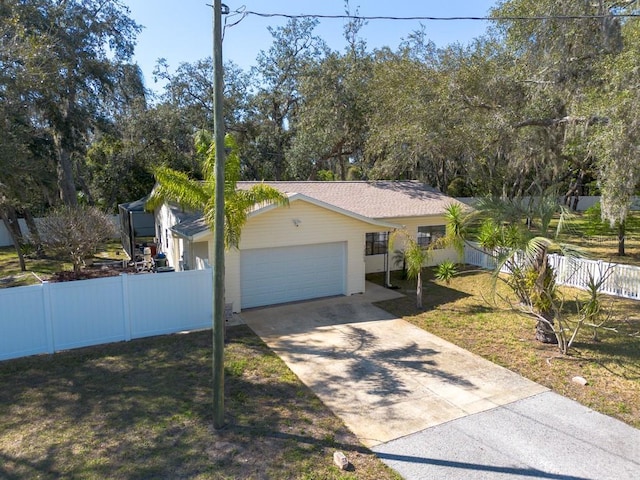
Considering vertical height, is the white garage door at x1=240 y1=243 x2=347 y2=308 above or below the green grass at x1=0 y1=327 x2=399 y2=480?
above

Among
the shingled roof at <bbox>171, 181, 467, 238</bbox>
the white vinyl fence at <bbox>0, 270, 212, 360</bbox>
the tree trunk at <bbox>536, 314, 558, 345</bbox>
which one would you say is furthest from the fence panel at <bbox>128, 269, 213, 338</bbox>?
the tree trunk at <bbox>536, 314, 558, 345</bbox>

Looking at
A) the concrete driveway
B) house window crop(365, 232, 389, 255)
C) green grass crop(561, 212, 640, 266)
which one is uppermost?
house window crop(365, 232, 389, 255)

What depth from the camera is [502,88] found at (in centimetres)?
1670

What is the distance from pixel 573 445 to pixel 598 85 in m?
11.9

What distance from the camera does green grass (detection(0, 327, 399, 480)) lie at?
5242 mm

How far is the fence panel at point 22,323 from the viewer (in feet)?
26.7

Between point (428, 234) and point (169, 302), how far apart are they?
36.6ft

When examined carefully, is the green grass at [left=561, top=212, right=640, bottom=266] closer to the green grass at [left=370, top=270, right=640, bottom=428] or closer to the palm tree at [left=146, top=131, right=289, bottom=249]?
the green grass at [left=370, top=270, right=640, bottom=428]

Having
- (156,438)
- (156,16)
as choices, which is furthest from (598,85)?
(156,438)

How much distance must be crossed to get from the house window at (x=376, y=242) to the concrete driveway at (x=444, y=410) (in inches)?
241

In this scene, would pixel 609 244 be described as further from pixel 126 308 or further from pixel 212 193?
pixel 126 308

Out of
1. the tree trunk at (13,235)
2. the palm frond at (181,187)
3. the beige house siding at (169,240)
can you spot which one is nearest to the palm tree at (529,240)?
the palm frond at (181,187)

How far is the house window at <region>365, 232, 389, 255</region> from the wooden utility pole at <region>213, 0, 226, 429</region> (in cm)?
1095

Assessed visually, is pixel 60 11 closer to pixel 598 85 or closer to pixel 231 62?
pixel 231 62
